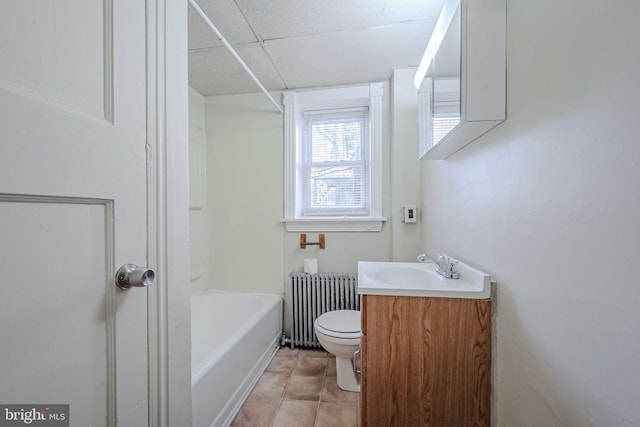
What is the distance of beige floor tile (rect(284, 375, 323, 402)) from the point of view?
160 centimetres

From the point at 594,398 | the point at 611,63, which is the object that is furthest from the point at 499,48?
the point at 594,398

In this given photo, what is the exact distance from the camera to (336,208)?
2.35 meters

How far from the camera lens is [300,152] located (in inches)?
92.7

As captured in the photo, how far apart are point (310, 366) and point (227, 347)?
2.53 ft

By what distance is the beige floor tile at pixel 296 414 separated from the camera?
1399 millimetres

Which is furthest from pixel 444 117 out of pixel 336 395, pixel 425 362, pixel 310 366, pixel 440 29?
pixel 310 366

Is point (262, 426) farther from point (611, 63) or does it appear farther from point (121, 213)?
point (611, 63)

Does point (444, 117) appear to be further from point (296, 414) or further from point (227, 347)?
point (296, 414)

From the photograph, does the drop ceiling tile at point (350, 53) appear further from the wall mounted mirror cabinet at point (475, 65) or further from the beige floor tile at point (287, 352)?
the beige floor tile at point (287, 352)

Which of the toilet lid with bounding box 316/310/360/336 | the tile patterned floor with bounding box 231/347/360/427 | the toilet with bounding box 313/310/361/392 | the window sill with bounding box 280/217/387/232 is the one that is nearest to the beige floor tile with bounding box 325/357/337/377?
the tile patterned floor with bounding box 231/347/360/427

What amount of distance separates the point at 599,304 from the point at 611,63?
53cm

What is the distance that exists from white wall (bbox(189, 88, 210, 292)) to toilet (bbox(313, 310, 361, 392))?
1.24 metres

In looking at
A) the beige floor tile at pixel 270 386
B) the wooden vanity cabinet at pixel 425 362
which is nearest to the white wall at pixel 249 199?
the beige floor tile at pixel 270 386

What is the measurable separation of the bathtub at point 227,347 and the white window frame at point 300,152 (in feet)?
2.49
